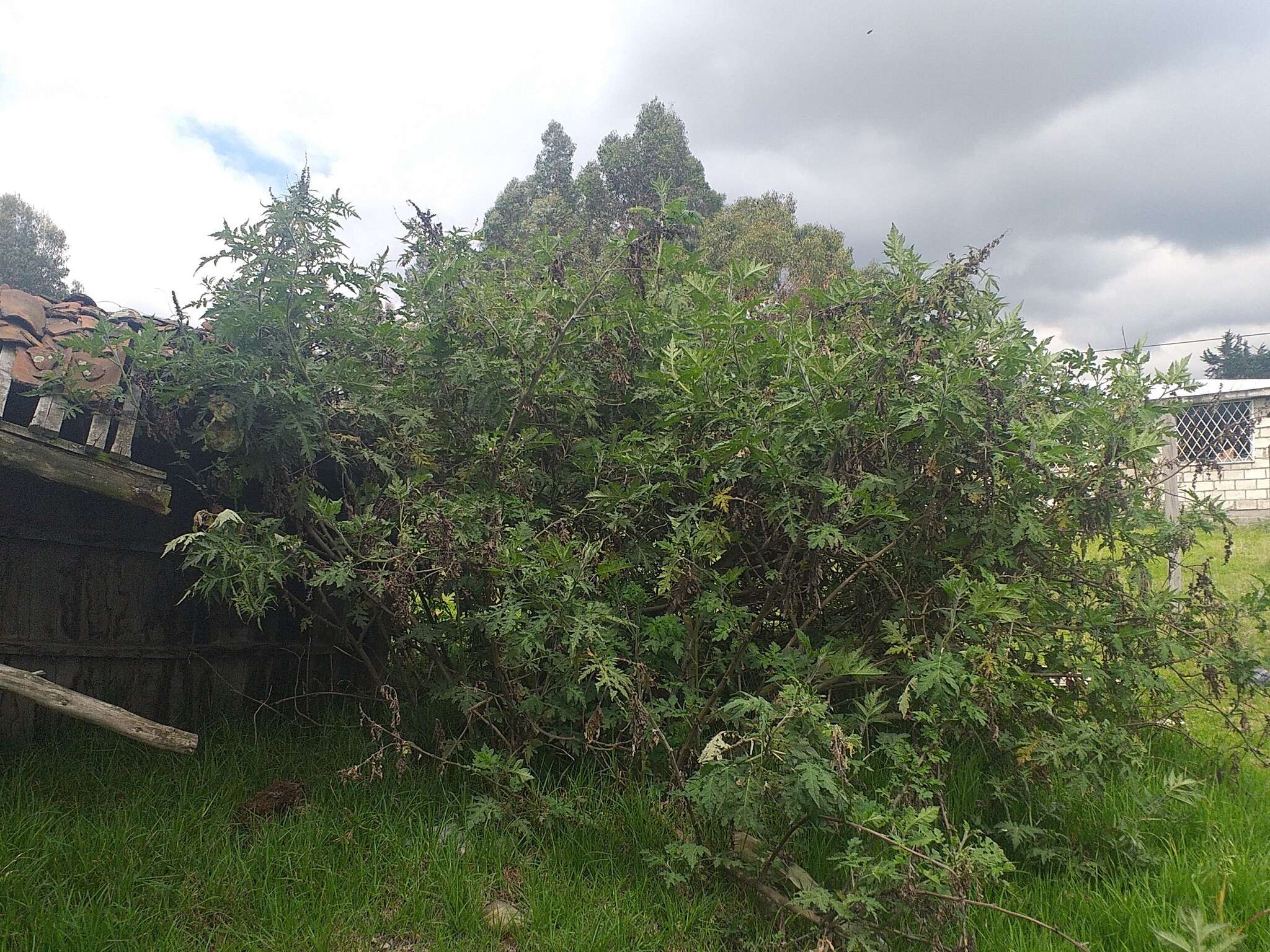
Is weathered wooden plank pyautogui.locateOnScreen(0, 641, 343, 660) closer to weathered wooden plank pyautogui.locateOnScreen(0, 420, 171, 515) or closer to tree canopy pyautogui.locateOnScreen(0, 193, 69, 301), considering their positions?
weathered wooden plank pyautogui.locateOnScreen(0, 420, 171, 515)

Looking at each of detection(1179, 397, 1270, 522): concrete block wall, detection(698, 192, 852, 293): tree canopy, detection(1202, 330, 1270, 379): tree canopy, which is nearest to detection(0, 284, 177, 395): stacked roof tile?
detection(1179, 397, 1270, 522): concrete block wall

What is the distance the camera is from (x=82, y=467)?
12.8 ft

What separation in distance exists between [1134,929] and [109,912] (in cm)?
382

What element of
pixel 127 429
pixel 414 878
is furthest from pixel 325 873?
pixel 127 429

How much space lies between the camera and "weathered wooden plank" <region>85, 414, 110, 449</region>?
3920 millimetres

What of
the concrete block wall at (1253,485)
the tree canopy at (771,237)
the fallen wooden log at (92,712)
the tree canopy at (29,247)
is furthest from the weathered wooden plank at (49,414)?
the tree canopy at (29,247)

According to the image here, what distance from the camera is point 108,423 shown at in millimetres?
3990

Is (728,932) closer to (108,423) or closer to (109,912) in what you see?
(109,912)

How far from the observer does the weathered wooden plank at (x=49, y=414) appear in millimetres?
3789

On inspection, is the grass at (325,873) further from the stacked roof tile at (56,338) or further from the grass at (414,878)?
the stacked roof tile at (56,338)

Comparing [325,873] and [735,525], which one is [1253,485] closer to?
[735,525]

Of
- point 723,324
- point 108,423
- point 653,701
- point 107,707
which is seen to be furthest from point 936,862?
point 108,423

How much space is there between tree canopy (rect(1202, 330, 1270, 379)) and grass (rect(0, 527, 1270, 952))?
50.2 m

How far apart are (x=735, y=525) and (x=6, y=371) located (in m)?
3.31
